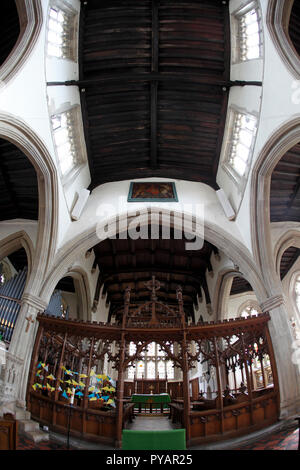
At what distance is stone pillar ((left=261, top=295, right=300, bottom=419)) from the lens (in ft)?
23.6

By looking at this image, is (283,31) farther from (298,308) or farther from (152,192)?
(298,308)

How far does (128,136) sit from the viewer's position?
457 inches

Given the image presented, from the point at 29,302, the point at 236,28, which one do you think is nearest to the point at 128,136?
the point at 236,28

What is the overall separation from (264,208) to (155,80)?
16.7 ft

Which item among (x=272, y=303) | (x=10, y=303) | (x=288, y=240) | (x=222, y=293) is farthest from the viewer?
(x=222, y=293)

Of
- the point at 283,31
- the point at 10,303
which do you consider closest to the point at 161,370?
the point at 10,303

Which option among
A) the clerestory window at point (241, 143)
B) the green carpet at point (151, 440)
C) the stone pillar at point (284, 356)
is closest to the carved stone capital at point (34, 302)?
the green carpet at point (151, 440)

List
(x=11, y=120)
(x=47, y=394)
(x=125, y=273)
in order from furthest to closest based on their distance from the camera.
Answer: (x=125, y=273), (x=47, y=394), (x=11, y=120)

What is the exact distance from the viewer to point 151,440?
4.58 m

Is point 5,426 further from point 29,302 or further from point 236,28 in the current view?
point 236,28

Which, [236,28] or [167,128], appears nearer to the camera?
[236,28]

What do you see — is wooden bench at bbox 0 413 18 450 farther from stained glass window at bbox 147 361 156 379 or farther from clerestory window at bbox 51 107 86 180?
stained glass window at bbox 147 361 156 379

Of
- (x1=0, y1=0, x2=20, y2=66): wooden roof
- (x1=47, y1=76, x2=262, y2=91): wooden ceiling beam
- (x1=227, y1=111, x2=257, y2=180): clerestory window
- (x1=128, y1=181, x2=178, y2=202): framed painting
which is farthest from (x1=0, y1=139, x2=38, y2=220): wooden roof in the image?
(x1=227, y1=111, x2=257, y2=180): clerestory window

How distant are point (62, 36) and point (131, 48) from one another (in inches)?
78.4
